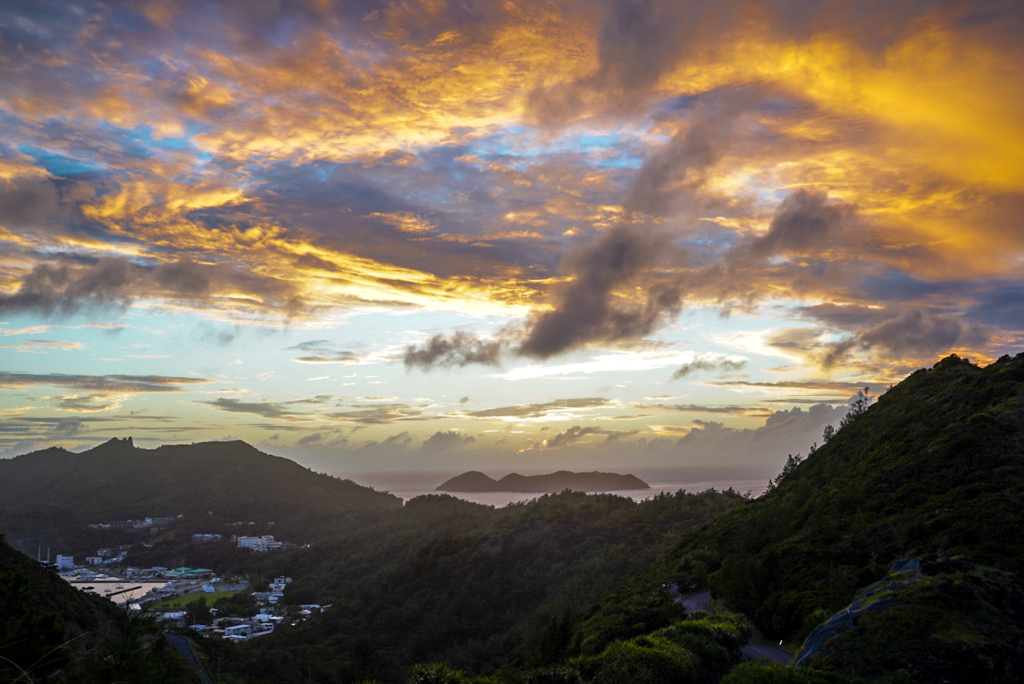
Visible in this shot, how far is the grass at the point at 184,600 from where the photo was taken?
85.7 meters

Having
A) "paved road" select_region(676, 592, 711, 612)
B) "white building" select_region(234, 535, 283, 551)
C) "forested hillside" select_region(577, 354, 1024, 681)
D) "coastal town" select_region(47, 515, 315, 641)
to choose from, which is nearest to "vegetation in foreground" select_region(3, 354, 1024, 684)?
"forested hillside" select_region(577, 354, 1024, 681)

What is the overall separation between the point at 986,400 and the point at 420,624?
59333 millimetres

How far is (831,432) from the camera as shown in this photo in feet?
191

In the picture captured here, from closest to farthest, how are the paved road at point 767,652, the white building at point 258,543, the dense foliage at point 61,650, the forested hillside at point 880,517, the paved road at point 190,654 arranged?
the dense foliage at point 61,650 < the paved road at point 767,652 < the forested hillside at point 880,517 < the paved road at point 190,654 < the white building at point 258,543

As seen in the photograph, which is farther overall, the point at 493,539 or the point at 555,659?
the point at 493,539

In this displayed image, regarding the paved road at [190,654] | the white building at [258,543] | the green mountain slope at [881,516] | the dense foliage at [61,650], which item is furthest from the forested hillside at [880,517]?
the white building at [258,543]

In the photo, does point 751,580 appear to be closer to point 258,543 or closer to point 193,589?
point 193,589

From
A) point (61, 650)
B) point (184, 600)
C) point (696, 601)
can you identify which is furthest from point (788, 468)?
point (184, 600)

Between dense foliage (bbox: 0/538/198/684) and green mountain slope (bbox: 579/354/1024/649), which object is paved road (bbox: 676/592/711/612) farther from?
dense foliage (bbox: 0/538/198/684)

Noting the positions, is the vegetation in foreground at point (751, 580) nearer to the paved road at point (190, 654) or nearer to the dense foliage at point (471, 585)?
the dense foliage at point (471, 585)

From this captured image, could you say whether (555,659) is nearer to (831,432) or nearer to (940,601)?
(940,601)

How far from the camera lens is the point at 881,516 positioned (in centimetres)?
2994

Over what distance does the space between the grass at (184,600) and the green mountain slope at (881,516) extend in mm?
76871

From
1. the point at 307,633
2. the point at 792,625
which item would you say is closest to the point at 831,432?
the point at 792,625
